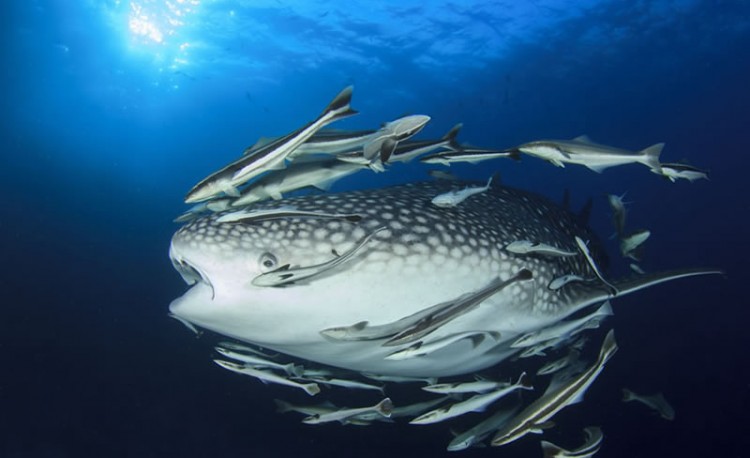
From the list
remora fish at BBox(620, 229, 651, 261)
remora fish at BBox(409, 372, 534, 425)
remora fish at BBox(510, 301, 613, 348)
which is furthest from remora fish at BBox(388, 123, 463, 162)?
remora fish at BBox(620, 229, 651, 261)

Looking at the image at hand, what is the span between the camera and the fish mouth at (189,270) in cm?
272

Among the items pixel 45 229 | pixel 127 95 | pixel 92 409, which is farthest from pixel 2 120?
pixel 92 409

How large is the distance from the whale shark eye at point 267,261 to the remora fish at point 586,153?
218 centimetres

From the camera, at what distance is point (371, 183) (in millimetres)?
79375

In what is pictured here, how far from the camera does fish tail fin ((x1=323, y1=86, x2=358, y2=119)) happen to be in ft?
9.30

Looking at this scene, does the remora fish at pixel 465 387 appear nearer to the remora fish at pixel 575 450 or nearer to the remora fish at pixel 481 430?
the remora fish at pixel 575 450

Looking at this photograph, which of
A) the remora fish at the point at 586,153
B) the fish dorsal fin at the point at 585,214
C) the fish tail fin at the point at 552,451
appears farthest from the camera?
the fish dorsal fin at the point at 585,214

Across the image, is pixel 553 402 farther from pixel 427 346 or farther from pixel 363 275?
pixel 363 275

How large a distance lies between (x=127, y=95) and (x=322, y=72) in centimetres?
2562

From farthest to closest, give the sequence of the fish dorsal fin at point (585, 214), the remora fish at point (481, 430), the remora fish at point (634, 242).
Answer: the fish dorsal fin at point (585, 214)
the remora fish at point (634, 242)
the remora fish at point (481, 430)

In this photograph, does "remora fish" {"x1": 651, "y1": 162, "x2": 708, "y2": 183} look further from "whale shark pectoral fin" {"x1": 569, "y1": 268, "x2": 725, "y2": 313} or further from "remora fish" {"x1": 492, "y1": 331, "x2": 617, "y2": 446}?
"remora fish" {"x1": 492, "y1": 331, "x2": 617, "y2": 446}

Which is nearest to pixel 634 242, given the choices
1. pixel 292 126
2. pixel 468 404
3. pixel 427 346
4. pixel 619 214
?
pixel 619 214

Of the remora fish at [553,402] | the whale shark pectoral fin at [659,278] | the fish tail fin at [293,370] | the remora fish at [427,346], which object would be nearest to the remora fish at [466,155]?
the whale shark pectoral fin at [659,278]

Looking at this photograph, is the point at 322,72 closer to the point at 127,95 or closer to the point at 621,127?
the point at 127,95
